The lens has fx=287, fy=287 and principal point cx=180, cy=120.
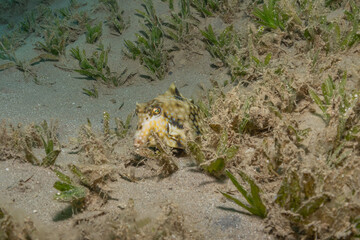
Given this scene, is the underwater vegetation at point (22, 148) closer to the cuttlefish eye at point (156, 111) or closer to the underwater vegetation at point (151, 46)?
the cuttlefish eye at point (156, 111)

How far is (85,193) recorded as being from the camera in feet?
7.68

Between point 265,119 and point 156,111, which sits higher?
point 265,119

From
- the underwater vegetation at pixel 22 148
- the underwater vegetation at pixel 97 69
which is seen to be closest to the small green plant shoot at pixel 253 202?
the underwater vegetation at pixel 22 148

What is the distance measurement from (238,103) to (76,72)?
361 centimetres

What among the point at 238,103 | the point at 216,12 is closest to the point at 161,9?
the point at 216,12

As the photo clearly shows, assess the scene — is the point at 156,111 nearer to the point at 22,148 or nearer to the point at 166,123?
the point at 166,123

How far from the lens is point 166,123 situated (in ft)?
10.8

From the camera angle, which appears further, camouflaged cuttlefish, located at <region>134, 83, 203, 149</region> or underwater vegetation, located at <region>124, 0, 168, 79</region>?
underwater vegetation, located at <region>124, 0, 168, 79</region>

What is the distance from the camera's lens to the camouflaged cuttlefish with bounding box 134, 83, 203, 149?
10.5ft

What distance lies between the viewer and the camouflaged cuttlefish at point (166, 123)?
321 cm

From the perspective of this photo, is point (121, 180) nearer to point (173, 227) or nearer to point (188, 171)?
point (188, 171)

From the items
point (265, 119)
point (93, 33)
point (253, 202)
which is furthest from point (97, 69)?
point (253, 202)

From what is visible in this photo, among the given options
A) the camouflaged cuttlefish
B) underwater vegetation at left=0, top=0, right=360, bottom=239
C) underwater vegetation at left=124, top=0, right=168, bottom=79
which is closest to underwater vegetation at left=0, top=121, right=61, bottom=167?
underwater vegetation at left=0, top=0, right=360, bottom=239

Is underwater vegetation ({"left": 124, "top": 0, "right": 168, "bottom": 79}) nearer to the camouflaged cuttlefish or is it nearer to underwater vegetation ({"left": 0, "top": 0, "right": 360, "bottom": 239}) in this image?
underwater vegetation ({"left": 0, "top": 0, "right": 360, "bottom": 239})
